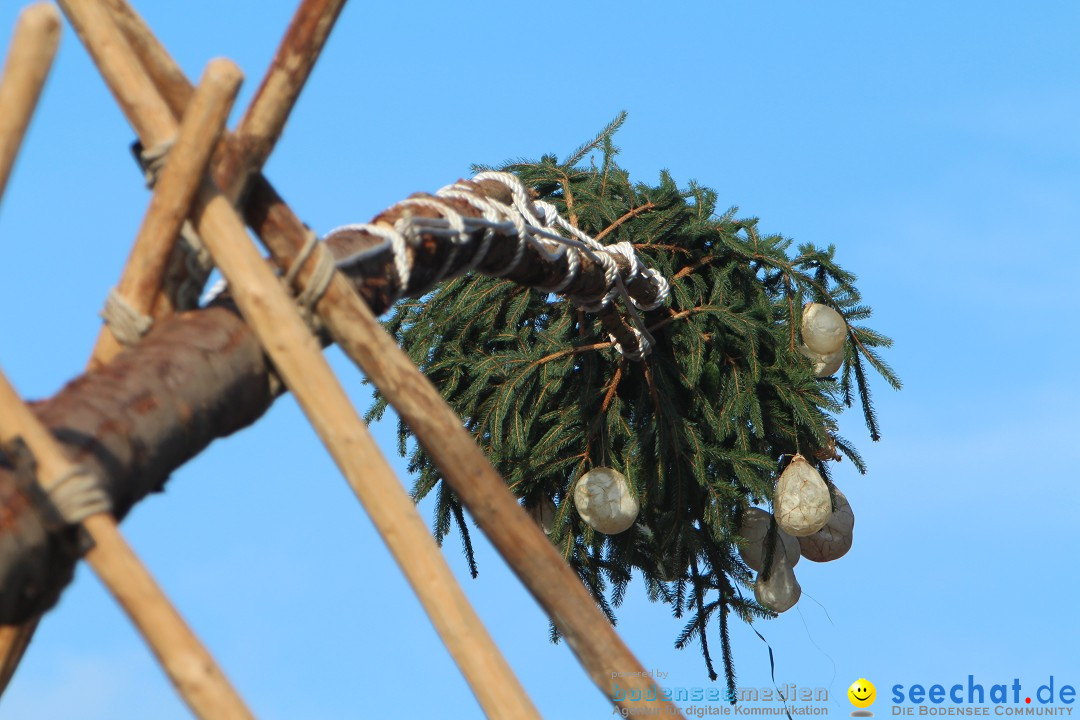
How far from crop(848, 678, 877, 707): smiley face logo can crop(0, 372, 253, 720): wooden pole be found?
2915 mm

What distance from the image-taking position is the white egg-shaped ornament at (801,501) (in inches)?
173

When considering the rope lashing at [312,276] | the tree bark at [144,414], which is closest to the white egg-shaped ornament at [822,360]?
the tree bark at [144,414]

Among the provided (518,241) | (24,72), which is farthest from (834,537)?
(24,72)

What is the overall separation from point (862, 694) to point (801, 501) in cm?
71

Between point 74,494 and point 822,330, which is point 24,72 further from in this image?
point 822,330

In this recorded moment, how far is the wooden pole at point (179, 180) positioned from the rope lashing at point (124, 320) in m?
0.01

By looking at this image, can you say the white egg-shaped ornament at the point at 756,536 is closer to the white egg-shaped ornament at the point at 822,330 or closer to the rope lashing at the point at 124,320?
the white egg-shaped ornament at the point at 822,330

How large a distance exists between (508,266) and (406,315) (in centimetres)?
143

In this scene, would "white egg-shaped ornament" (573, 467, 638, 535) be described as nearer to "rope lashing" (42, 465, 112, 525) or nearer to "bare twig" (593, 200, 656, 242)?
"bare twig" (593, 200, 656, 242)

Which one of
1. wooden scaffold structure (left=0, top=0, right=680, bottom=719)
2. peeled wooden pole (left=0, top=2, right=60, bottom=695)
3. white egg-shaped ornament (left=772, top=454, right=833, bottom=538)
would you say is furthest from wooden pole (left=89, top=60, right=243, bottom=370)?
white egg-shaped ornament (left=772, top=454, right=833, bottom=538)

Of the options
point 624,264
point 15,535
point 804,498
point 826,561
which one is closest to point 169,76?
point 15,535

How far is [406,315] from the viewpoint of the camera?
4.81 metres

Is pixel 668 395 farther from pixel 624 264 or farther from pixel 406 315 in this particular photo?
pixel 406 315

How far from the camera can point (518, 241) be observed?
338cm
